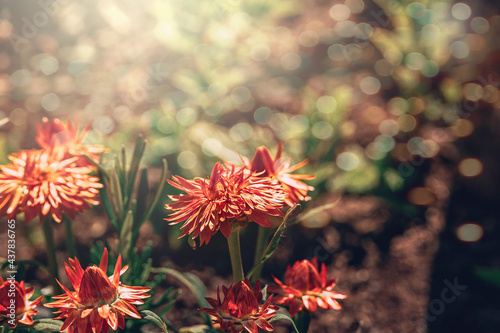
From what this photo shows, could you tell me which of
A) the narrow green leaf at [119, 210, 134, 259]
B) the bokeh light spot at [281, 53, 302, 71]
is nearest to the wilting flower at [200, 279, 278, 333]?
the narrow green leaf at [119, 210, 134, 259]

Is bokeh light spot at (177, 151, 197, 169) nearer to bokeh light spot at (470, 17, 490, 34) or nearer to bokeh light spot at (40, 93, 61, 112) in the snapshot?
bokeh light spot at (40, 93, 61, 112)

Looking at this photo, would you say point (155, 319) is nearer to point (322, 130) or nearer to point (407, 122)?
point (322, 130)

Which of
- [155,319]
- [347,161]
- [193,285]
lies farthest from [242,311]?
[347,161]

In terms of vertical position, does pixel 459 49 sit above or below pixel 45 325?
below

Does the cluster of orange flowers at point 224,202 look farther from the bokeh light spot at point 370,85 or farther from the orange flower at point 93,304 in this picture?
the bokeh light spot at point 370,85

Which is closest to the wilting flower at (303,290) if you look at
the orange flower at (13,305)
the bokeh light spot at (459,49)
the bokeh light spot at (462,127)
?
the orange flower at (13,305)

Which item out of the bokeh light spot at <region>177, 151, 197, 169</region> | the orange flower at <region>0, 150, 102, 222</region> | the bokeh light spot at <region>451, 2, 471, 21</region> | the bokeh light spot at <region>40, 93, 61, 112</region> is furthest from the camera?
the bokeh light spot at <region>451, 2, 471, 21</region>
